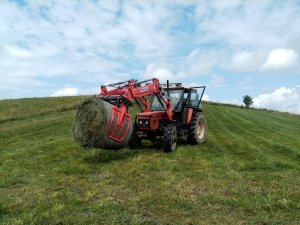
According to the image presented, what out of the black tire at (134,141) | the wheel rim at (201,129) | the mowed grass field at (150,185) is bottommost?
the mowed grass field at (150,185)

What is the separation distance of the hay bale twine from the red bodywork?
21 cm

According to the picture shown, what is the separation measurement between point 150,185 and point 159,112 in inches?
224

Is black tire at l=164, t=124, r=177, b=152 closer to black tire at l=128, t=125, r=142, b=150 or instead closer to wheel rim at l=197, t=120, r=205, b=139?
black tire at l=128, t=125, r=142, b=150

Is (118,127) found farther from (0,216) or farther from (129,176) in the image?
(0,216)

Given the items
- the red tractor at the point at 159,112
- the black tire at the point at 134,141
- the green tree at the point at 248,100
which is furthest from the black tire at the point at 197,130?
the green tree at the point at 248,100

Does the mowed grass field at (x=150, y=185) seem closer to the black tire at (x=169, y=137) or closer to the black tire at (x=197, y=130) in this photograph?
the black tire at (x=169, y=137)

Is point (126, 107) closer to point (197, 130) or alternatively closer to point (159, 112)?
point (159, 112)

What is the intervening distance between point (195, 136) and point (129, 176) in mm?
5924

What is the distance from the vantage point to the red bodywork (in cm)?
1138

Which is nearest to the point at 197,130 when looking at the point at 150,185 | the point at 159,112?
the point at 159,112

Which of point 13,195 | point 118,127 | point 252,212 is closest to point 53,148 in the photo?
point 118,127

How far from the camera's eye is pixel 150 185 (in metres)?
8.98

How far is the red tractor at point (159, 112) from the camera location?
11.9 meters

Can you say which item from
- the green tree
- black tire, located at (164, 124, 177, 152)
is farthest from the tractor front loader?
the green tree
